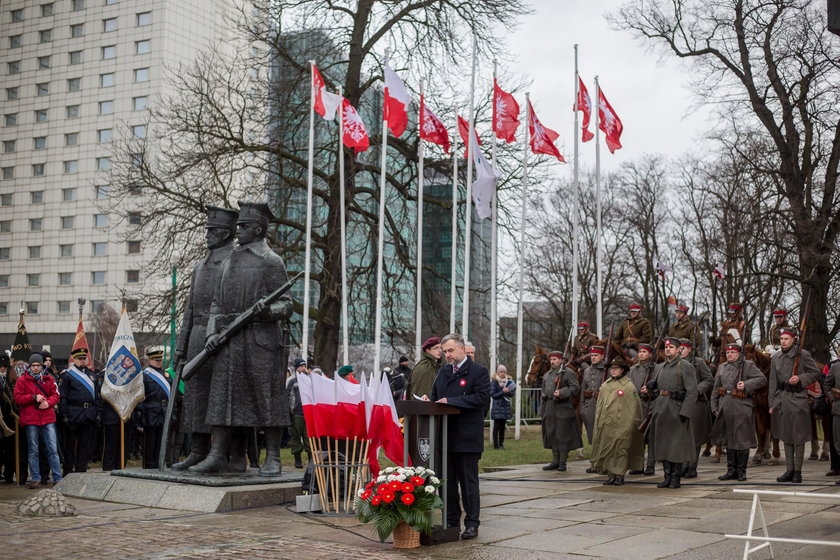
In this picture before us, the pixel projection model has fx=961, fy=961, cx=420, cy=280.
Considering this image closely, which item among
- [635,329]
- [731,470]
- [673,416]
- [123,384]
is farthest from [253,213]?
[635,329]

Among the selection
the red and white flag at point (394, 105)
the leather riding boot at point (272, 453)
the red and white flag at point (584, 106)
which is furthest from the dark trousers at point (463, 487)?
the red and white flag at point (584, 106)

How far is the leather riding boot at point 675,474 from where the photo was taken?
1316 centimetres

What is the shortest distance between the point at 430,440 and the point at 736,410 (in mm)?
6666

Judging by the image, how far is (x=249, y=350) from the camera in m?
11.9

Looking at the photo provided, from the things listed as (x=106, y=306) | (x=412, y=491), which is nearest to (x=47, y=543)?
(x=412, y=491)

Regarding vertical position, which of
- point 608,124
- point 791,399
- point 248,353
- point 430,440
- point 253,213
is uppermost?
→ point 608,124

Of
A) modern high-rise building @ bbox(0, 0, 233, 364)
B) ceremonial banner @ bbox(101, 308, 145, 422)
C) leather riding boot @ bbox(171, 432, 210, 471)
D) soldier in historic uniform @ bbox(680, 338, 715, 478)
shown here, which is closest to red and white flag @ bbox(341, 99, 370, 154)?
ceremonial banner @ bbox(101, 308, 145, 422)

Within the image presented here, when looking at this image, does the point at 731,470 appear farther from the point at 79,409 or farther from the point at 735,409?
the point at 79,409

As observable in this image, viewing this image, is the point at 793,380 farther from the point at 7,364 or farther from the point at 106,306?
the point at 106,306

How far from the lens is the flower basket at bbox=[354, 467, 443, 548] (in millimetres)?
8570

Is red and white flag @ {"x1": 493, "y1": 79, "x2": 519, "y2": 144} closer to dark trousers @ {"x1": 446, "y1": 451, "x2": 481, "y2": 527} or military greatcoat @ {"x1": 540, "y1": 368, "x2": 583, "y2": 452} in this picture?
military greatcoat @ {"x1": 540, "y1": 368, "x2": 583, "y2": 452}

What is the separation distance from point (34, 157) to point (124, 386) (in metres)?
67.2

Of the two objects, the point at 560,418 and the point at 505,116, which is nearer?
the point at 560,418

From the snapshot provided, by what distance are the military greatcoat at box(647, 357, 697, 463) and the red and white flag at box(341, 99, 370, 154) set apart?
36.7 feet
